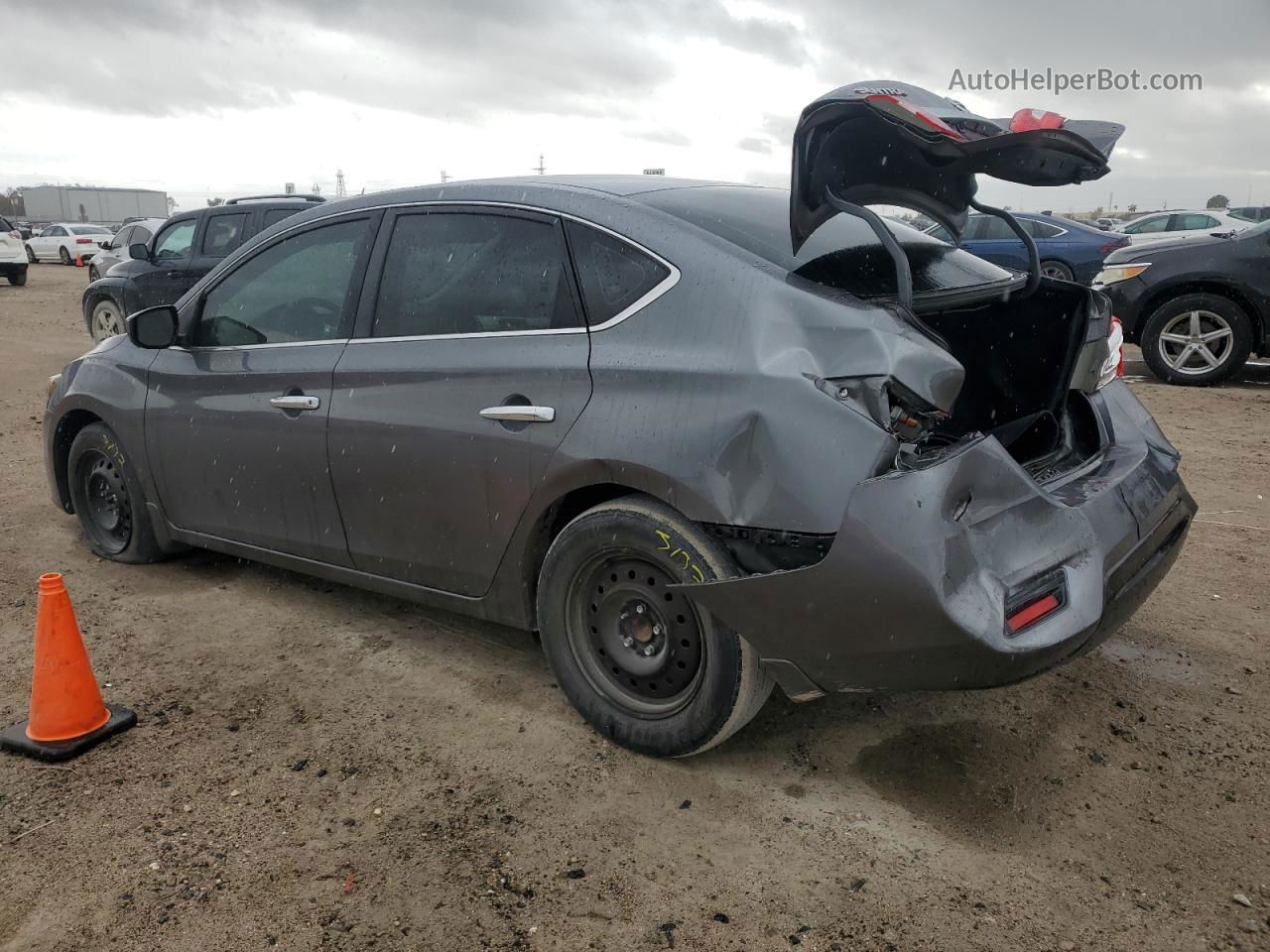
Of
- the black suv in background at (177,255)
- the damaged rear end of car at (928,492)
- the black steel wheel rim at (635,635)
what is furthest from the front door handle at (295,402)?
the black suv in background at (177,255)

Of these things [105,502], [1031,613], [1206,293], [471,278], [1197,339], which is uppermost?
[471,278]

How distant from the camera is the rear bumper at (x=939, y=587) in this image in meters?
2.39

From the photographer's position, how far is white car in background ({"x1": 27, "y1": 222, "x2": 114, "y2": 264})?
33844 millimetres

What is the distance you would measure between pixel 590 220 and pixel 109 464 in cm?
285

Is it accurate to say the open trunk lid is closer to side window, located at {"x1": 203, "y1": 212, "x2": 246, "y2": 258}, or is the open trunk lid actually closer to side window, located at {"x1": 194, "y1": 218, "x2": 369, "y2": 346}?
side window, located at {"x1": 194, "y1": 218, "x2": 369, "y2": 346}

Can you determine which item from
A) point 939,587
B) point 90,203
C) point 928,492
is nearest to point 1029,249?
point 928,492

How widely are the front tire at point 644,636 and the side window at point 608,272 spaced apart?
1.90ft

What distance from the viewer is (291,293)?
12.9 feet

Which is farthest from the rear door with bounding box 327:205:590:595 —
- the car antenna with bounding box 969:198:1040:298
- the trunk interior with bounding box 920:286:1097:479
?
the car antenna with bounding box 969:198:1040:298

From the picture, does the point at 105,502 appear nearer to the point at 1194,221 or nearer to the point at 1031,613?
the point at 1031,613

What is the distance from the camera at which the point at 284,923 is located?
2336 millimetres

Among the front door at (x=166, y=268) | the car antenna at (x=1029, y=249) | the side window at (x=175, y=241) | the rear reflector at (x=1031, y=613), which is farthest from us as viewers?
the side window at (x=175, y=241)

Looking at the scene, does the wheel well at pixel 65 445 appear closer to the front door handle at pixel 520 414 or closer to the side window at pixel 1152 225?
the front door handle at pixel 520 414

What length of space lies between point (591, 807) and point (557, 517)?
0.87 meters
